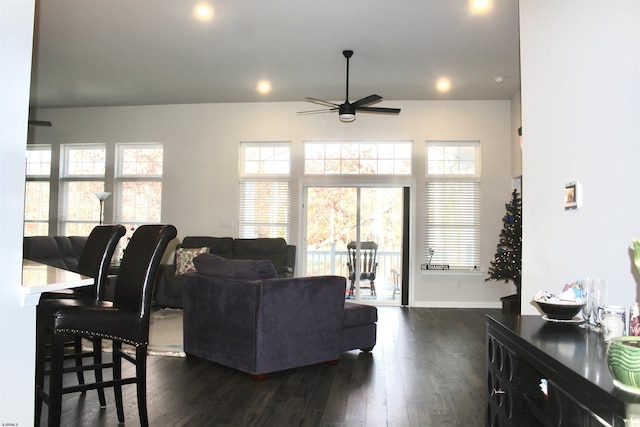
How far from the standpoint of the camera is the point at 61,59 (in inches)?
238

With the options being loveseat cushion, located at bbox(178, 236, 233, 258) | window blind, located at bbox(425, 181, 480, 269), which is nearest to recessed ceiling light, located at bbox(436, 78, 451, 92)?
window blind, located at bbox(425, 181, 480, 269)

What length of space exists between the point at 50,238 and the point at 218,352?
4.20 m

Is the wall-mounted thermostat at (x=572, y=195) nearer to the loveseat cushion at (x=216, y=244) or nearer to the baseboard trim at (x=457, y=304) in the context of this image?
the baseboard trim at (x=457, y=304)

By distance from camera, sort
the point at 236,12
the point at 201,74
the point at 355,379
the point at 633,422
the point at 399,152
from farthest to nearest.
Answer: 1. the point at 399,152
2. the point at 201,74
3. the point at 236,12
4. the point at 355,379
5. the point at 633,422

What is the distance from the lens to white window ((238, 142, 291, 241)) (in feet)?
26.0

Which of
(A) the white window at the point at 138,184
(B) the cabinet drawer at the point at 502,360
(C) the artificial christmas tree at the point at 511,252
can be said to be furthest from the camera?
(A) the white window at the point at 138,184

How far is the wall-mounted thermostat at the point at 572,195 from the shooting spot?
2.35 meters

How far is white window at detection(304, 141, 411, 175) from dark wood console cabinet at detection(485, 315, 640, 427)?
559 cm

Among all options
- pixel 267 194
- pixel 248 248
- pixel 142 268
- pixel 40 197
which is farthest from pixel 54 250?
pixel 142 268

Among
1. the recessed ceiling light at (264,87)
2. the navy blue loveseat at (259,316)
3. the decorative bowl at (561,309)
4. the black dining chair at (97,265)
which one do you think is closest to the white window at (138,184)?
the recessed ceiling light at (264,87)

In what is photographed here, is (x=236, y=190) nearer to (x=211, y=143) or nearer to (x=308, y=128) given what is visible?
(x=211, y=143)

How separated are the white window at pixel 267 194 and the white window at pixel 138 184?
1460 millimetres

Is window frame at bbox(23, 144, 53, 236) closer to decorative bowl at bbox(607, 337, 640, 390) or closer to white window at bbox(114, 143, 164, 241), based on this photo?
white window at bbox(114, 143, 164, 241)

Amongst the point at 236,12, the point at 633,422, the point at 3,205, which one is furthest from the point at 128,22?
the point at 633,422
